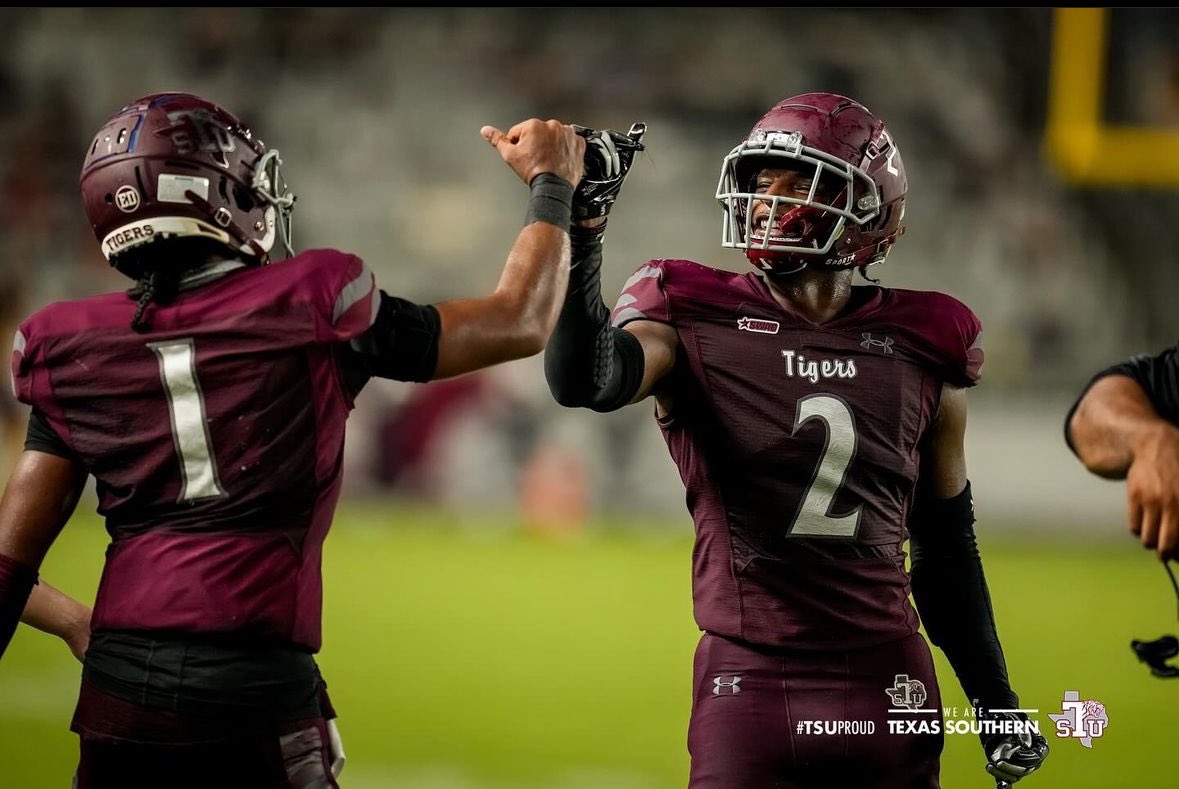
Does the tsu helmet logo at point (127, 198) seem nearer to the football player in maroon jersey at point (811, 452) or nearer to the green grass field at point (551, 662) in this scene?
the football player in maroon jersey at point (811, 452)

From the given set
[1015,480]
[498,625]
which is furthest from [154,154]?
[1015,480]

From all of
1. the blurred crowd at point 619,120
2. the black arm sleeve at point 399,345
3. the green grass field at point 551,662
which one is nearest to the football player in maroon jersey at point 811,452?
the black arm sleeve at point 399,345

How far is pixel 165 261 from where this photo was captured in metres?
2.38

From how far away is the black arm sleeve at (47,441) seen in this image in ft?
7.71

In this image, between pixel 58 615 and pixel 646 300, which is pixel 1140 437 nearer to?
pixel 646 300

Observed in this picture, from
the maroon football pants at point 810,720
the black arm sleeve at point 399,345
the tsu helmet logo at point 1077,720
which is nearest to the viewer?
the black arm sleeve at point 399,345

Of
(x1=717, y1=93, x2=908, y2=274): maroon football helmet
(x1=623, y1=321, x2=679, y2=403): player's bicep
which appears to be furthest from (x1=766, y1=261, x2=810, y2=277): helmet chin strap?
(x1=623, y1=321, x2=679, y2=403): player's bicep

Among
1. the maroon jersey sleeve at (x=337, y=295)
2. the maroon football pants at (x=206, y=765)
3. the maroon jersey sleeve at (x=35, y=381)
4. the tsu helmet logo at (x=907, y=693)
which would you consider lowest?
the maroon football pants at (x=206, y=765)

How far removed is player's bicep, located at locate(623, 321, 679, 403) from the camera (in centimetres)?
269

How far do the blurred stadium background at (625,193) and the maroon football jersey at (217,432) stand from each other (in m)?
6.75

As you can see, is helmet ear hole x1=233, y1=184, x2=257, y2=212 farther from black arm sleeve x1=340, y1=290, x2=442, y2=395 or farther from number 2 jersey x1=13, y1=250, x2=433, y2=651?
black arm sleeve x1=340, y1=290, x2=442, y2=395

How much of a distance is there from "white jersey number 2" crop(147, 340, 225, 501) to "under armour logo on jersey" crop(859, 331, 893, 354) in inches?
53.5

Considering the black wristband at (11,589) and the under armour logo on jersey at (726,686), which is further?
the under armour logo on jersey at (726,686)

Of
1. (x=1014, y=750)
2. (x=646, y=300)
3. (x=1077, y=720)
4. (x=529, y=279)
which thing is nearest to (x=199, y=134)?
(x=529, y=279)
